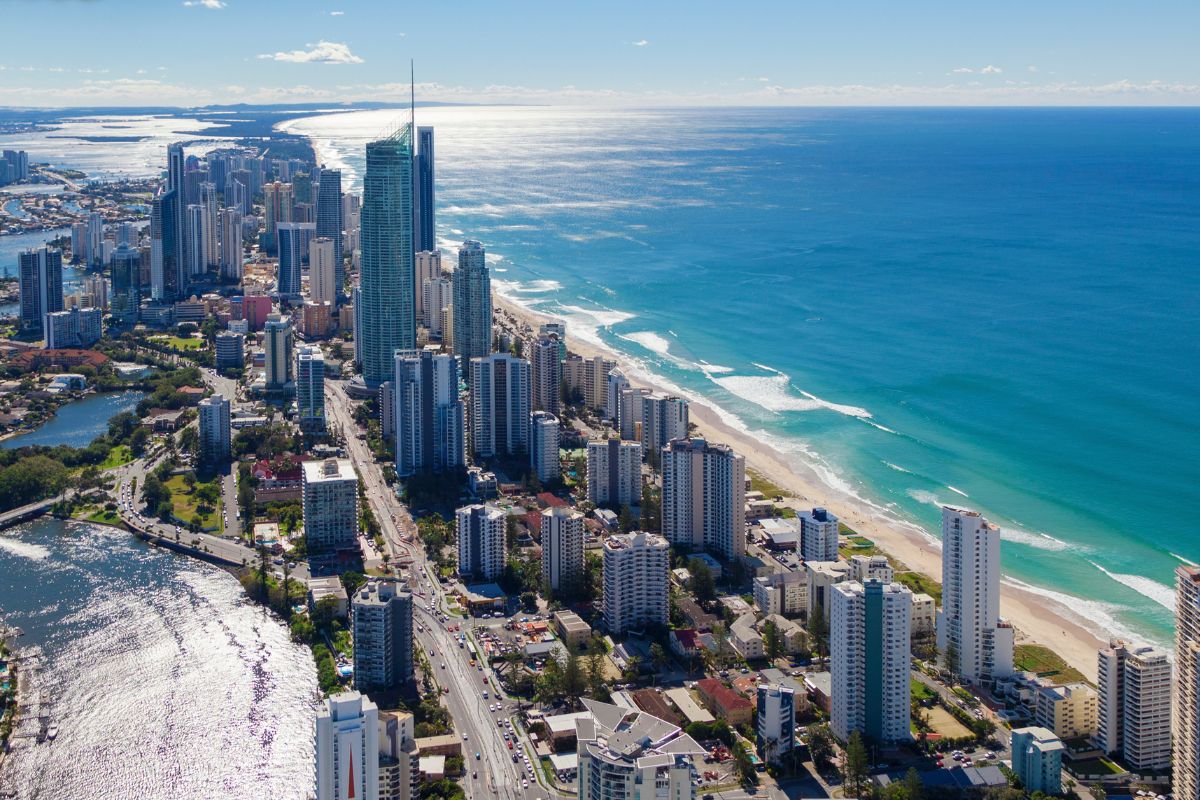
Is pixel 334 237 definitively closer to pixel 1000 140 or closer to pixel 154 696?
pixel 154 696

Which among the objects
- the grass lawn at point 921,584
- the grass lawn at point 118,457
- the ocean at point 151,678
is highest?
the grass lawn at point 118,457

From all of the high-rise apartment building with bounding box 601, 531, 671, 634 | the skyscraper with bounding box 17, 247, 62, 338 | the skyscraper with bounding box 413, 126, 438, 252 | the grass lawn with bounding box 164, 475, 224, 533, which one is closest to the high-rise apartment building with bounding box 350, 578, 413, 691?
the high-rise apartment building with bounding box 601, 531, 671, 634

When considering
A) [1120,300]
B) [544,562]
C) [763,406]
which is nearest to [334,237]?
[763,406]

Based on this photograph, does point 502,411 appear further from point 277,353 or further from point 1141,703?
point 1141,703

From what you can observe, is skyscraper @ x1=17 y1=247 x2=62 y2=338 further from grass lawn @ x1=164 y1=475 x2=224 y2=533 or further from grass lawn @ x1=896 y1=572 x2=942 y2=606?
grass lawn @ x1=896 y1=572 x2=942 y2=606

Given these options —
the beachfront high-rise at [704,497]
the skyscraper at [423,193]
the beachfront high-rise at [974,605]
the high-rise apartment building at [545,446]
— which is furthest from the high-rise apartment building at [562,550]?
the skyscraper at [423,193]

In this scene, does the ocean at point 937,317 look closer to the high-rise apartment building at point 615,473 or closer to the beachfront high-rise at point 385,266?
the high-rise apartment building at point 615,473
